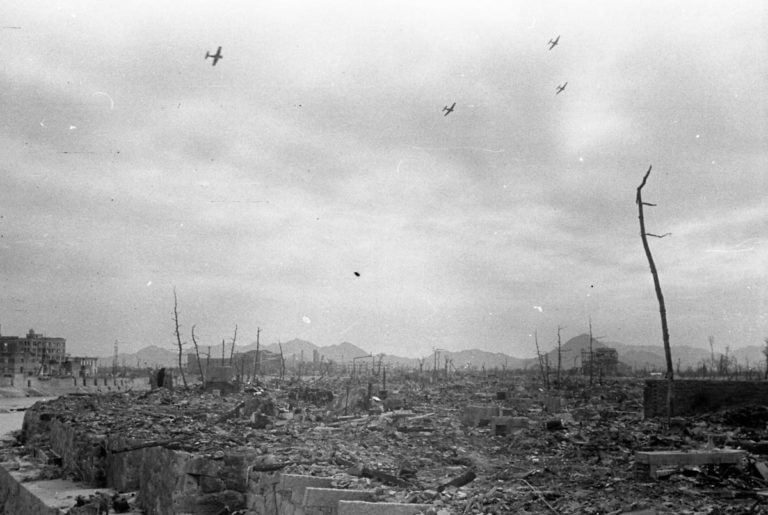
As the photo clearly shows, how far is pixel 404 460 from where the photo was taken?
9609 mm

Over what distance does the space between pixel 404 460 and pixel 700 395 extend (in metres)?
11.9

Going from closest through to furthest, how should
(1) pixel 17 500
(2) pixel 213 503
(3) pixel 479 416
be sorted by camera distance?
(2) pixel 213 503
(1) pixel 17 500
(3) pixel 479 416

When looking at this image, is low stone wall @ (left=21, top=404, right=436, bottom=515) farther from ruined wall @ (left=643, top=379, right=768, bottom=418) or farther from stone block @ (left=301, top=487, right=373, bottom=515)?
ruined wall @ (left=643, top=379, right=768, bottom=418)

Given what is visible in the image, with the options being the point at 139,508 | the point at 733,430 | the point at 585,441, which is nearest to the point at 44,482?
the point at 139,508

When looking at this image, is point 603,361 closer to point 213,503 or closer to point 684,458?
point 684,458

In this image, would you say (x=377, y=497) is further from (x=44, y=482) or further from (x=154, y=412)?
(x=154, y=412)

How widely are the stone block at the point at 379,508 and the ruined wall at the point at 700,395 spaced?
14219 mm

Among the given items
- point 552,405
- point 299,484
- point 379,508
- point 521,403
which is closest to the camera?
point 379,508

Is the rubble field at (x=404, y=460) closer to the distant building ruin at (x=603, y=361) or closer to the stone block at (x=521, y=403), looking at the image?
the stone block at (x=521, y=403)

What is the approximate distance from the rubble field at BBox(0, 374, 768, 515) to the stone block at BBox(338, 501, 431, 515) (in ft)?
0.05

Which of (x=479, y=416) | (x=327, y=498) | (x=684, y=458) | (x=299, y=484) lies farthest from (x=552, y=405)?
(x=327, y=498)

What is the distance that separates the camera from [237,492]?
8602 millimetres

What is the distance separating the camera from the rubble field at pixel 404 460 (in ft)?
22.3

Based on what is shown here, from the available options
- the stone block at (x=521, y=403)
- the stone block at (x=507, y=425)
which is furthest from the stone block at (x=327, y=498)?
the stone block at (x=521, y=403)
